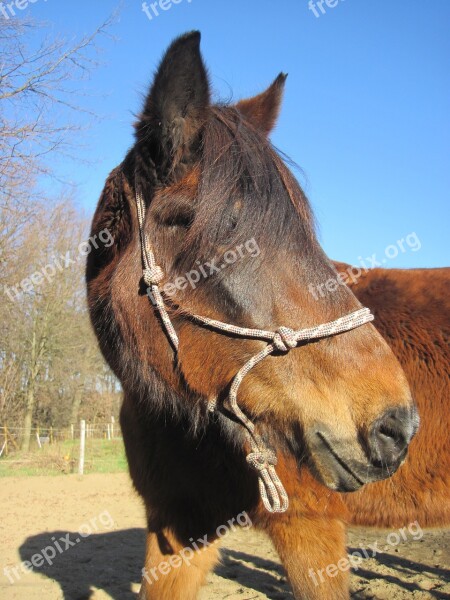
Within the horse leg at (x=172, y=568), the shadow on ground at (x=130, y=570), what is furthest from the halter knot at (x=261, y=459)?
the shadow on ground at (x=130, y=570)

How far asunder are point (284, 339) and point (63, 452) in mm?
18467

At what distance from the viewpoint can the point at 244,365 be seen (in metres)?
1.95

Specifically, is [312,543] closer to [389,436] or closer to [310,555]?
[310,555]

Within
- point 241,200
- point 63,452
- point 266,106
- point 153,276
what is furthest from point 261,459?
point 63,452

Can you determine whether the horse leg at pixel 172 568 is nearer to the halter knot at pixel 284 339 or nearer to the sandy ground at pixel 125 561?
the sandy ground at pixel 125 561

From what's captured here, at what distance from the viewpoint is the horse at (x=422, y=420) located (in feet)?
10.2

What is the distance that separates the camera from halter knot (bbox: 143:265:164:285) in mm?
2158

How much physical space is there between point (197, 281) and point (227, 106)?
42.3 inches

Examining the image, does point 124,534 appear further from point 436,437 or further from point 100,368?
point 100,368

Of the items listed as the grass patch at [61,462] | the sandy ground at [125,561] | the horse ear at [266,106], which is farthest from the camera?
the grass patch at [61,462]

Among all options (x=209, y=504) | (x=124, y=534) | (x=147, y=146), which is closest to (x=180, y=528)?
(x=209, y=504)

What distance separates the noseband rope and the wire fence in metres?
10.3

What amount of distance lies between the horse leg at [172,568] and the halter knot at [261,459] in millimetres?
1573

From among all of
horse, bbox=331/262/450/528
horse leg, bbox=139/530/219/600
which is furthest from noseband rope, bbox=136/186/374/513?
horse leg, bbox=139/530/219/600
